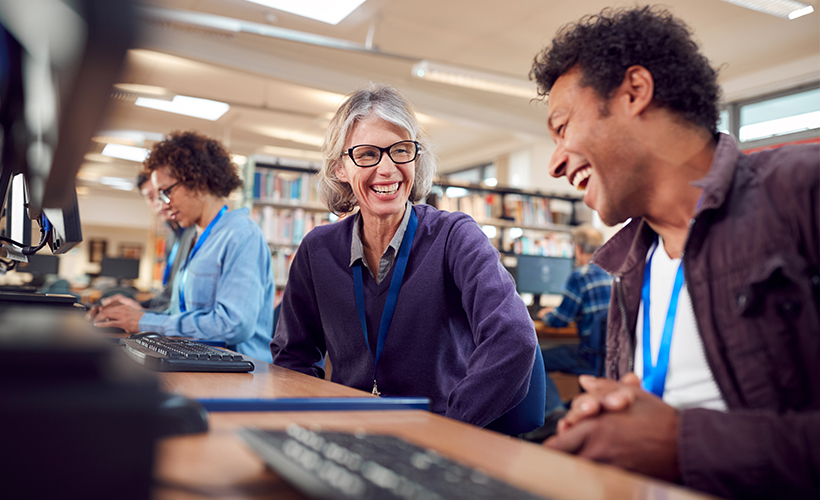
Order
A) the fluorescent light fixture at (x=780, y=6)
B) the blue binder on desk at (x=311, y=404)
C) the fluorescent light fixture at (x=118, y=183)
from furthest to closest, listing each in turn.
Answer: the fluorescent light fixture at (x=118, y=183), the fluorescent light fixture at (x=780, y=6), the blue binder on desk at (x=311, y=404)

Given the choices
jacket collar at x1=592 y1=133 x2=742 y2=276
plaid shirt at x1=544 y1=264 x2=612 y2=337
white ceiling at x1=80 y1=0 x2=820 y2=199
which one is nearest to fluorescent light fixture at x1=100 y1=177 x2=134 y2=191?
white ceiling at x1=80 y1=0 x2=820 y2=199

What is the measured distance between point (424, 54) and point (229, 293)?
501 cm

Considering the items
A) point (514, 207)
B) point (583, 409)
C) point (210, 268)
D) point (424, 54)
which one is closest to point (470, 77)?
point (424, 54)

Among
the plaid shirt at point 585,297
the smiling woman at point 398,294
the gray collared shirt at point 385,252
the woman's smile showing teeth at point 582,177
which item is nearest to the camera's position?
the woman's smile showing teeth at point 582,177

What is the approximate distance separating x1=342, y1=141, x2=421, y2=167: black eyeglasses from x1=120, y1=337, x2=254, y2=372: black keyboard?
65cm

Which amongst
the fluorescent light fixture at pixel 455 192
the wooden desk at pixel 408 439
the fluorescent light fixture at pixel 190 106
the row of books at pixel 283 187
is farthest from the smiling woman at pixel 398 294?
the fluorescent light fixture at pixel 190 106

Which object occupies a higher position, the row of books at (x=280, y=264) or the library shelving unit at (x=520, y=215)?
the library shelving unit at (x=520, y=215)

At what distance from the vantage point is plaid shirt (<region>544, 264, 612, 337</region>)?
415 cm

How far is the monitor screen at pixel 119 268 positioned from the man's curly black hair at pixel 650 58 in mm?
9287

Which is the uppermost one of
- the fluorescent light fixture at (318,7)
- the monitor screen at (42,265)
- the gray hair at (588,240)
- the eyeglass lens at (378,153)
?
the fluorescent light fixture at (318,7)

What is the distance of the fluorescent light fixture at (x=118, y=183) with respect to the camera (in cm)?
1391

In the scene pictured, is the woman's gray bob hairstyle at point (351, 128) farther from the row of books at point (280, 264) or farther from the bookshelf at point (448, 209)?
the row of books at point (280, 264)

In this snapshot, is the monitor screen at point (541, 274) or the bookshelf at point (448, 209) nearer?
the bookshelf at point (448, 209)

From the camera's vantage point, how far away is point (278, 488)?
0.49 m
